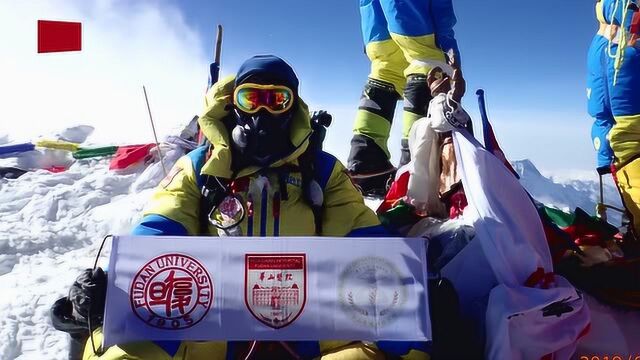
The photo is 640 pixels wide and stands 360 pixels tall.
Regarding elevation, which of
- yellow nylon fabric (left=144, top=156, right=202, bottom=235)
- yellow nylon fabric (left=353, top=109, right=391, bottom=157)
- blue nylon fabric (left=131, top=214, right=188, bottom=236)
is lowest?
blue nylon fabric (left=131, top=214, right=188, bottom=236)

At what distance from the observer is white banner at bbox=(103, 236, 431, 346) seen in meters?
1.81

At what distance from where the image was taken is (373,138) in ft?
14.5

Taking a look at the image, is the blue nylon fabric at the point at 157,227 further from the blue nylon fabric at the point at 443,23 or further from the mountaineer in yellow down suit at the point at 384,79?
the blue nylon fabric at the point at 443,23

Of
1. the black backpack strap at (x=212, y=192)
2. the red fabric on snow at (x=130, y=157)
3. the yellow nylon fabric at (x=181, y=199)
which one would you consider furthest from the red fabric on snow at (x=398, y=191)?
the red fabric on snow at (x=130, y=157)

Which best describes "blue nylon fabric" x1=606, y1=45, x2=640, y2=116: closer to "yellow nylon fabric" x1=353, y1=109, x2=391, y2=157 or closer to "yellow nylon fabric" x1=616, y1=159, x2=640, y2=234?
"yellow nylon fabric" x1=616, y1=159, x2=640, y2=234

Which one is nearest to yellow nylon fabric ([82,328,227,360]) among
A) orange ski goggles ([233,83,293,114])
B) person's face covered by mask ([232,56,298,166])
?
person's face covered by mask ([232,56,298,166])

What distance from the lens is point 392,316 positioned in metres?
1.85

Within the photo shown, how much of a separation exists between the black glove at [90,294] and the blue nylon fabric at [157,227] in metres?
0.26

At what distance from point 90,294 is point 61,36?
66.8 inches

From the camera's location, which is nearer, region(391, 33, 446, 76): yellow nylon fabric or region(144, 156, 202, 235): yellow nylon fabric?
region(144, 156, 202, 235): yellow nylon fabric

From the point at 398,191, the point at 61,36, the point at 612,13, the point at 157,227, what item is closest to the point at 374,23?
the point at 612,13

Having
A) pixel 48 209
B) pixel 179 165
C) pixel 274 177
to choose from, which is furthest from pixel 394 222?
pixel 48 209

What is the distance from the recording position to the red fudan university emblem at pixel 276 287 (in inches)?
72.5

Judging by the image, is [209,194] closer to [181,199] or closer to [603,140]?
[181,199]
